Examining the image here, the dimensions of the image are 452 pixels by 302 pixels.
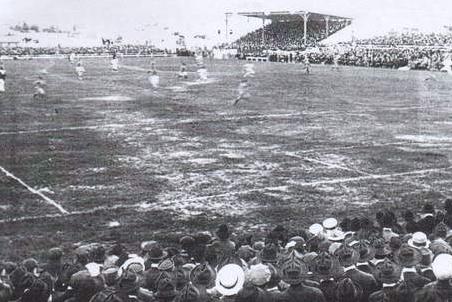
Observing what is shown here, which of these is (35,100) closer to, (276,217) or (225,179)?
(225,179)

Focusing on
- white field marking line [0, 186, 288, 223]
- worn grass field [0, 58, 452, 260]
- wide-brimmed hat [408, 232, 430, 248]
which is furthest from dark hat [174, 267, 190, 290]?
white field marking line [0, 186, 288, 223]

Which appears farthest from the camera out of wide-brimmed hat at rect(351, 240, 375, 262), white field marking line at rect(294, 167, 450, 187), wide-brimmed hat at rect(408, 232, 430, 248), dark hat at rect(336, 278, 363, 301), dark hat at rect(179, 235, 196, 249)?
white field marking line at rect(294, 167, 450, 187)

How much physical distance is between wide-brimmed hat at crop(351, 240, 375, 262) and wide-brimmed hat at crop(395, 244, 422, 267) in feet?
0.76

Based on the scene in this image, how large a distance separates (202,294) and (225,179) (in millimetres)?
7228

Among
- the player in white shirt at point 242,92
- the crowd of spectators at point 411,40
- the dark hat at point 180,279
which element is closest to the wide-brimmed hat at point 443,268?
the dark hat at point 180,279

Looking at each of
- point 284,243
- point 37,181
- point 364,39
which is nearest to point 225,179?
point 37,181

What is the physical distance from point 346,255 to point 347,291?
528 millimetres

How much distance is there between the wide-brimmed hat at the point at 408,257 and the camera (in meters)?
5.47

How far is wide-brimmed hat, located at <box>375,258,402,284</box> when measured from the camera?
5.30 m

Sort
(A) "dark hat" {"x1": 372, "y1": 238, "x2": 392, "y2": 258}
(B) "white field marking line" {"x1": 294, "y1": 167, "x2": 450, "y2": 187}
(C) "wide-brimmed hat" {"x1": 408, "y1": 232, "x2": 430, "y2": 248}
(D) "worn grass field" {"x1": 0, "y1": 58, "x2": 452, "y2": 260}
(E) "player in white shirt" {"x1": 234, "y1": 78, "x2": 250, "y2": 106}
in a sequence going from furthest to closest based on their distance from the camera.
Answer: (E) "player in white shirt" {"x1": 234, "y1": 78, "x2": 250, "y2": 106} → (B) "white field marking line" {"x1": 294, "y1": 167, "x2": 450, "y2": 187} → (D) "worn grass field" {"x1": 0, "y1": 58, "x2": 452, "y2": 260} → (C) "wide-brimmed hat" {"x1": 408, "y1": 232, "x2": 430, "y2": 248} → (A) "dark hat" {"x1": 372, "y1": 238, "x2": 392, "y2": 258}

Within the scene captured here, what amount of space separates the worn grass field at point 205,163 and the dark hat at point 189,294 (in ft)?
11.8

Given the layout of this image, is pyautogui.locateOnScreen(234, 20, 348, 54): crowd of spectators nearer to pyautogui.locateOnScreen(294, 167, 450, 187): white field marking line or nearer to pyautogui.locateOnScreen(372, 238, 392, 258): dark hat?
pyautogui.locateOnScreen(294, 167, 450, 187): white field marking line

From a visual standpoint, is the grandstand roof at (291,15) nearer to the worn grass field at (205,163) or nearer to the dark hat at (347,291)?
the worn grass field at (205,163)

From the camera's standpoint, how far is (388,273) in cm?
530
